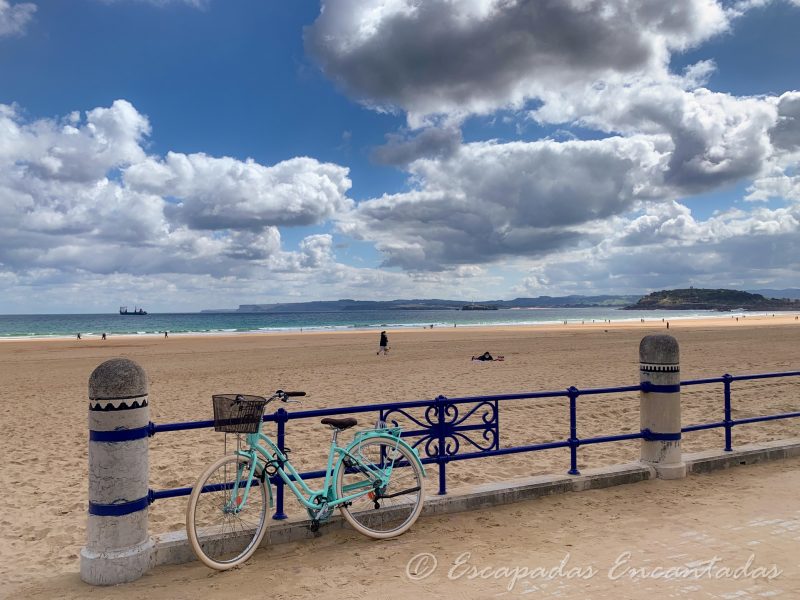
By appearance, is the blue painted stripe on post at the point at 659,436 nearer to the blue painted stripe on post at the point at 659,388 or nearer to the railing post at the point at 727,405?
the blue painted stripe on post at the point at 659,388

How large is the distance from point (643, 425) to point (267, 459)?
4.89 m

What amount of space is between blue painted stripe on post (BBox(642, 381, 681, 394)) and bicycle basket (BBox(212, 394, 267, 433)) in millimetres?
4893

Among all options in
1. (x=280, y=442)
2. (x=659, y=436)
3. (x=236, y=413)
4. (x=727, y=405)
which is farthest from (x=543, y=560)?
(x=727, y=405)

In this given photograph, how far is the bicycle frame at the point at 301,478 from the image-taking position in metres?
4.71

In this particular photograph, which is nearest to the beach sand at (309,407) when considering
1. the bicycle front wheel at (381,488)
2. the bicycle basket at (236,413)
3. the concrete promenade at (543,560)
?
the concrete promenade at (543,560)

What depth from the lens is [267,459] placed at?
4871 mm

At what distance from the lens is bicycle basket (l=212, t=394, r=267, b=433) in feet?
14.8

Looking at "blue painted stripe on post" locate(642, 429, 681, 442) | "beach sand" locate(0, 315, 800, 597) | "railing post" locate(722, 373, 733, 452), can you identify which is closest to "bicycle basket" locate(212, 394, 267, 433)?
"beach sand" locate(0, 315, 800, 597)

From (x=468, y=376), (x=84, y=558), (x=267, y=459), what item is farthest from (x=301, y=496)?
(x=468, y=376)

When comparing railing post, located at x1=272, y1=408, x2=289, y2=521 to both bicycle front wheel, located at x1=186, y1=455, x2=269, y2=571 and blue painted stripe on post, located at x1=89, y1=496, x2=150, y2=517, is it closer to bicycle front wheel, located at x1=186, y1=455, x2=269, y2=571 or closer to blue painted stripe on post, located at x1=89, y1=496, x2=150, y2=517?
bicycle front wheel, located at x1=186, y1=455, x2=269, y2=571

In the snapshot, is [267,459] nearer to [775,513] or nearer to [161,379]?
[775,513]

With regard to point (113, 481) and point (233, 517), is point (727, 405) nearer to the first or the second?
point (233, 517)

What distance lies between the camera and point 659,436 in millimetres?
6918

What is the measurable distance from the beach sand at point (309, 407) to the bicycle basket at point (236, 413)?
1.34 meters
